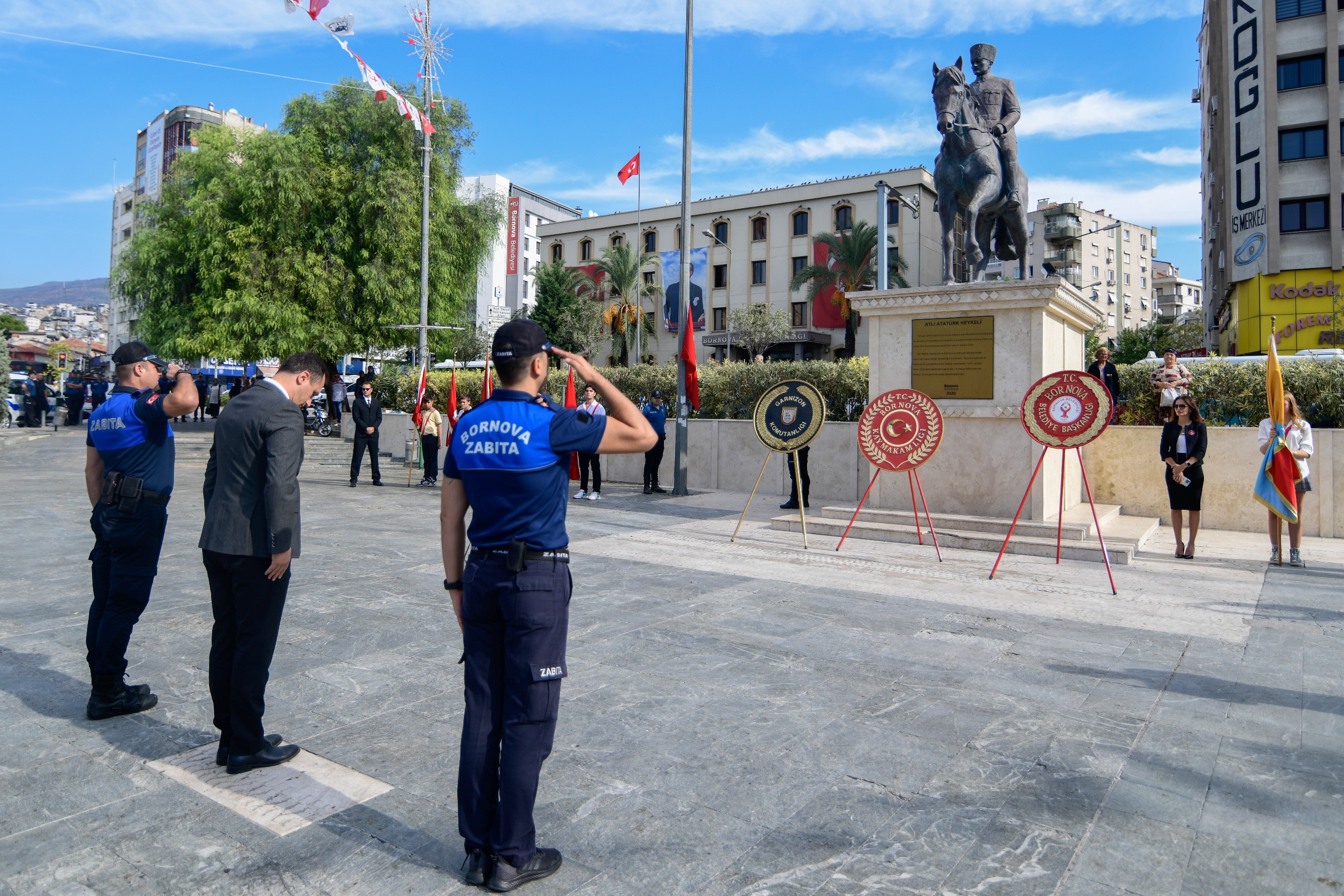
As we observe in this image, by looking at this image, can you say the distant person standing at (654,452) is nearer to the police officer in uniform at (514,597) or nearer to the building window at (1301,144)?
the police officer in uniform at (514,597)

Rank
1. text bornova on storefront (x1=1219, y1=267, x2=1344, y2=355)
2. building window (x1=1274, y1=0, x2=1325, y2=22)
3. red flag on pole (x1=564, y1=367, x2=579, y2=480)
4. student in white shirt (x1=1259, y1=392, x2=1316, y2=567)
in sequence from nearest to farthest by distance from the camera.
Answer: red flag on pole (x1=564, y1=367, x2=579, y2=480) < student in white shirt (x1=1259, y1=392, x2=1316, y2=567) < text bornova on storefront (x1=1219, y1=267, x2=1344, y2=355) < building window (x1=1274, y1=0, x2=1325, y2=22)

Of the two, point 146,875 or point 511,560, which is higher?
point 511,560

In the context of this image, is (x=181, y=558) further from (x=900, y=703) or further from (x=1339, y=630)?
(x=1339, y=630)

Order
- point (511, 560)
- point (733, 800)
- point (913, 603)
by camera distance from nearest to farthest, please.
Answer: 1. point (511, 560)
2. point (733, 800)
3. point (913, 603)

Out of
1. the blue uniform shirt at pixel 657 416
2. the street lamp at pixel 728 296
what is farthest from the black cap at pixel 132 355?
the street lamp at pixel 728 296

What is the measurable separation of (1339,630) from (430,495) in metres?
13.4

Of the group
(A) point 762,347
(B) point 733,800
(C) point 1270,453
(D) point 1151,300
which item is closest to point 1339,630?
(C) point 1270,453

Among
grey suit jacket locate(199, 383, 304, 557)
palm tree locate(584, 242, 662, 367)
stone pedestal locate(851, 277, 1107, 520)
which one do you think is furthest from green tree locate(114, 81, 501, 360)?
grey suit jacket locate(199, 383, 304, 557)

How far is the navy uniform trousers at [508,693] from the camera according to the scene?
109 inches

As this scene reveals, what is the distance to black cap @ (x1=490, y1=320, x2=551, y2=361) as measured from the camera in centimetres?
295

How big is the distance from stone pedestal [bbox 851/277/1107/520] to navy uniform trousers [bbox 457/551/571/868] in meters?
8.57

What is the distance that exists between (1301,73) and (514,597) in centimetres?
4202

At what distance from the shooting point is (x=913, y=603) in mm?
7027

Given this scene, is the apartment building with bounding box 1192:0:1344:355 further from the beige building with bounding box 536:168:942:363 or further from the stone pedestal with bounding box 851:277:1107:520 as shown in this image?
the stone pedestal with bounding box 851:277:1107:520
